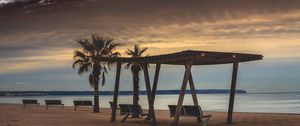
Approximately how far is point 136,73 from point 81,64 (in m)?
6.25

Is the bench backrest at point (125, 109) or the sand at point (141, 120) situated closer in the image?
the sand at point (141, 120)

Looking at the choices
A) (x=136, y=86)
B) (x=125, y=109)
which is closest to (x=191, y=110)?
(x=125, y=109)

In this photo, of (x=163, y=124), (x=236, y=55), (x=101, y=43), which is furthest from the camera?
(x=101, y=43)

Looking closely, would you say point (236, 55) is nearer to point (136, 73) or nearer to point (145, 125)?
point (145, 125)

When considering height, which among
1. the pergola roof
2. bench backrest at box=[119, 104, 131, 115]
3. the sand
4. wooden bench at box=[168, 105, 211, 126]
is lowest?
the sand

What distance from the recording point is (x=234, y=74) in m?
19.9

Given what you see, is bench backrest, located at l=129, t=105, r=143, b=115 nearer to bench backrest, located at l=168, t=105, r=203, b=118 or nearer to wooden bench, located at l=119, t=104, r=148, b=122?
wooden bench, located at l=119, t=104, r=148, b=122

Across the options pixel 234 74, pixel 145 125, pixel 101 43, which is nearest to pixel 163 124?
pixel 145 125

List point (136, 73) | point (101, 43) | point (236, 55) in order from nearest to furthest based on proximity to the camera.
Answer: point (236, 55) → point (136, 73) → point (101, 43)

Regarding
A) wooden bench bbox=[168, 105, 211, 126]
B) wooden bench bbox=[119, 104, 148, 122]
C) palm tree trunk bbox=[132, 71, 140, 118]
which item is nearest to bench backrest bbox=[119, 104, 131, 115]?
wooden bench bbox=[119, 104, 148, 122]

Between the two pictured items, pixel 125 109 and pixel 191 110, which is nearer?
pixel 191 110

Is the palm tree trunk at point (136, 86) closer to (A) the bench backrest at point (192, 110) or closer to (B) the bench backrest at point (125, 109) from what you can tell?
(B) the bench backrest at point (125, 109)

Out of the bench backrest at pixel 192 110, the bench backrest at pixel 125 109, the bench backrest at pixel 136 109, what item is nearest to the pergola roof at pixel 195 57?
the bench backrest at pixel 192 110

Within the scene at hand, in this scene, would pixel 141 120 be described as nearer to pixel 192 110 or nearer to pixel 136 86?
pixel 192 110
